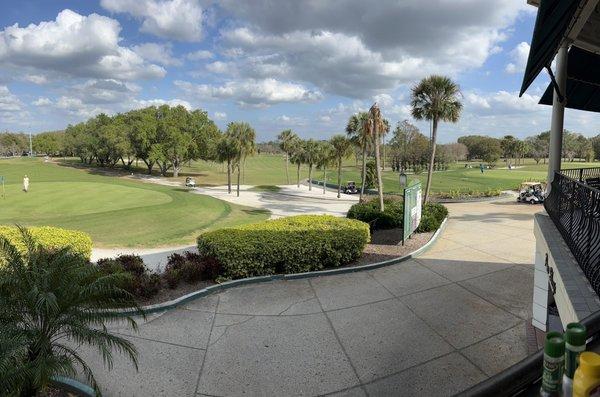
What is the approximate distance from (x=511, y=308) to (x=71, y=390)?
8836 millimetres

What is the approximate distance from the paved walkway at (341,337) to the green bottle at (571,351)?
441 cm

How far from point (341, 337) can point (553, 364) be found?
19.6ft

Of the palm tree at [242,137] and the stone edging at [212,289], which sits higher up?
the palm tree at [242,137]

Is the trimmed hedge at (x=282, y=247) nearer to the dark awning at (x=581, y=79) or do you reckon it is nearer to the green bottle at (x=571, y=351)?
the dark awning at (x=581, y=79)

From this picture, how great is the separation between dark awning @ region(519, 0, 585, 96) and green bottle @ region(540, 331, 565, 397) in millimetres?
4338

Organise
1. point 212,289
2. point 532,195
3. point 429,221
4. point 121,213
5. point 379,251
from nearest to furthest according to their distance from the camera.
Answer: point 212,289 → point 379,251 → point 429,221 → point 121,213 → point 532,195

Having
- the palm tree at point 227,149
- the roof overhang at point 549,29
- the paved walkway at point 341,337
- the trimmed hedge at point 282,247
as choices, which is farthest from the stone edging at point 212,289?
the palm tree at point 227,149

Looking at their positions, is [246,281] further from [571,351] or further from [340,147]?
[340,147]

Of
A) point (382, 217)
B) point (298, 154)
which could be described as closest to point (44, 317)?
point (382, 217)

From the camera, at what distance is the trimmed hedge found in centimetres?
1067

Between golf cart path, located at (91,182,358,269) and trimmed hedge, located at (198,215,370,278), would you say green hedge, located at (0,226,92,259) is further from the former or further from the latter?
trimmed hedge, located at (198,215,370,278)

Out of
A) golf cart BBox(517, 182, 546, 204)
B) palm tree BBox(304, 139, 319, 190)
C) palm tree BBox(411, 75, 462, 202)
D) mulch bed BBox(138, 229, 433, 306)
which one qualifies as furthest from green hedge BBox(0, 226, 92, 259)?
palm tree BBox(304, 139, 319, 190)

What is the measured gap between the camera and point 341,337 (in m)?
7.45

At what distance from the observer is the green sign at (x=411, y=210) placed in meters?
14.6
